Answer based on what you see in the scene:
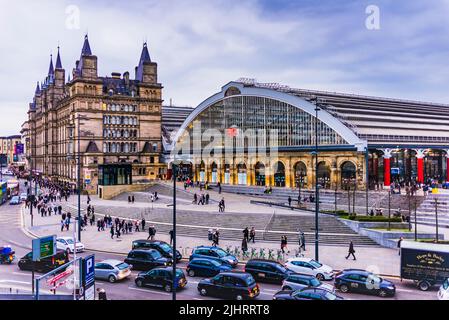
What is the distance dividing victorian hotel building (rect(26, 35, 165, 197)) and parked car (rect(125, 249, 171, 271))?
46237 millimetres

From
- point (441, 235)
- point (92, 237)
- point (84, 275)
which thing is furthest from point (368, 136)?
point (84, 275)

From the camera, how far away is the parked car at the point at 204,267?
27125mm

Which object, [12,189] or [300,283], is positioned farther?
[12,189]

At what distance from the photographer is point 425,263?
79.4 ft

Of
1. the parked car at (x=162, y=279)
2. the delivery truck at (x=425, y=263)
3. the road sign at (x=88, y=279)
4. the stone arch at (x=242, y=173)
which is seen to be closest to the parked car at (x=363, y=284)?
the delivery truck at (x=425, y=263)

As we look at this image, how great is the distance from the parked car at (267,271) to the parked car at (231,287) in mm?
3549

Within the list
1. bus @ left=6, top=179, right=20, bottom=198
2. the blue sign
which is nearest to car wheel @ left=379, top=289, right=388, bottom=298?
the blue sign

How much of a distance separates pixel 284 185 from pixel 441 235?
36.8 metres

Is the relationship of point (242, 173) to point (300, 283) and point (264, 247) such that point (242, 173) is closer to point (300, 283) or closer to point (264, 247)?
point (264, 247)

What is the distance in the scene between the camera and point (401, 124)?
245 feet

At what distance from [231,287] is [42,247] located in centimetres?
1065

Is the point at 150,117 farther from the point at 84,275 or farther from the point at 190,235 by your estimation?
the point at 84,275

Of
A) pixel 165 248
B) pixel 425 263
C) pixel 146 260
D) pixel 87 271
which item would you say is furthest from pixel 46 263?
pixel 425 263

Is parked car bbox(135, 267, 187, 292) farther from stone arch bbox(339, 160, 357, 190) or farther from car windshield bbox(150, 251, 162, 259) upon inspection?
stone arch bbox(339, 160, 357, 190)
